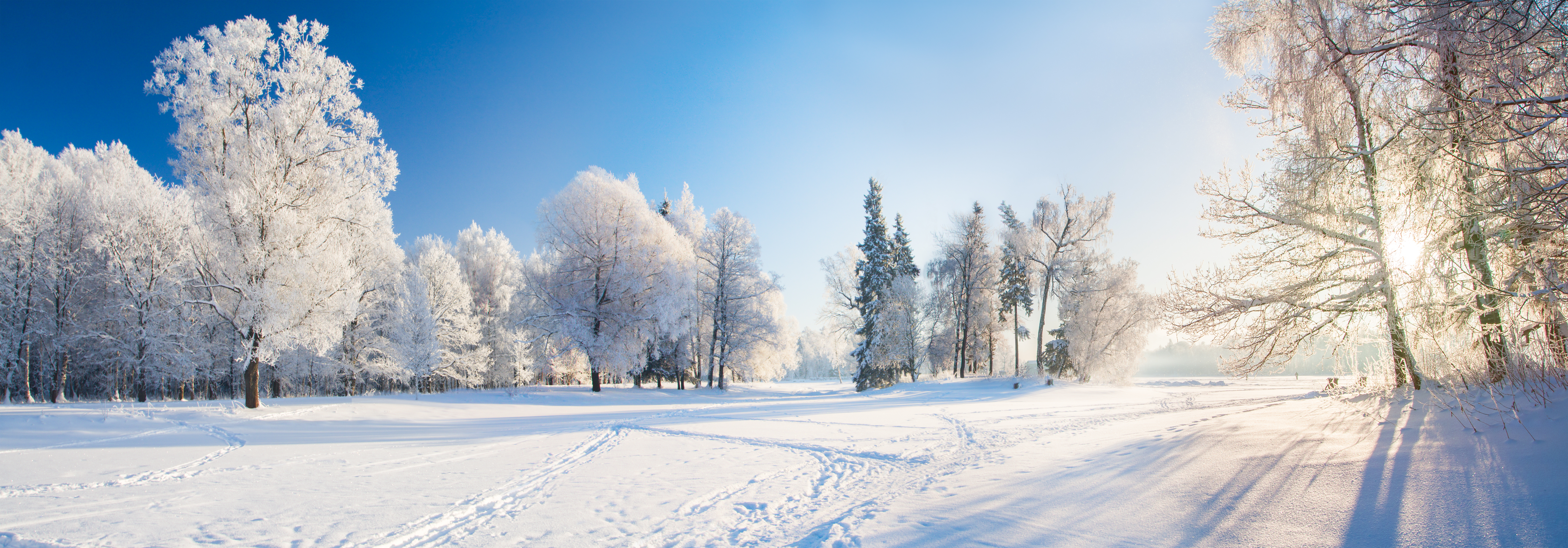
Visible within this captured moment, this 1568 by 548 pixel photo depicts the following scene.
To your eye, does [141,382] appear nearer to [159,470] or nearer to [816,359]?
[159,470]

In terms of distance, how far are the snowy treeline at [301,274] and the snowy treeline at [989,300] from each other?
208 inches

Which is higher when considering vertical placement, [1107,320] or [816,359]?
[1107,320]

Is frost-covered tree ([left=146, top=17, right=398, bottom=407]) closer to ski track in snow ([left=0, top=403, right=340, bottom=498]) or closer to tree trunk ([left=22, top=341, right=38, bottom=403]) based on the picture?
ski track in snow ([left=0, top=403, right=340, bottom=498])

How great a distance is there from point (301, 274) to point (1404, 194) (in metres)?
20.6

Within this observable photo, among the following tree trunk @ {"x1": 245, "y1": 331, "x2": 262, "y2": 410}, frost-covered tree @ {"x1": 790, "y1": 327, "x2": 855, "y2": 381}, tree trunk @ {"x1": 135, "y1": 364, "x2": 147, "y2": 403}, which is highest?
tree trunk @ {"x1": 245, "y1": 331, "x2": 262, "y2": 410}

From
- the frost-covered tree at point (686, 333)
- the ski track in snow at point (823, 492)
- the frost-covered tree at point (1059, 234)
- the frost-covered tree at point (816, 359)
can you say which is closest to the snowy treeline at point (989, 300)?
the frost-covered tree at point (1059, 234)

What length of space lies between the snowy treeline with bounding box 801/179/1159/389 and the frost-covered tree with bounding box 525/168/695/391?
10.7 metres

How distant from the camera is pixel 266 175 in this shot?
13547 mm

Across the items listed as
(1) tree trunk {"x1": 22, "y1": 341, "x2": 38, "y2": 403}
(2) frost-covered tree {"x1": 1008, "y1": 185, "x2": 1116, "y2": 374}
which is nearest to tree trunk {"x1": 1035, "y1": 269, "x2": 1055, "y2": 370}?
(2) frost-covered tree {"x1": 1008, "y1": 185, "x2": 1116, "y2": 374}

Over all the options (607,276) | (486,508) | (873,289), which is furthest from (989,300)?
(486,508)

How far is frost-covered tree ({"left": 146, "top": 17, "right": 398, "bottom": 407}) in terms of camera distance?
13.2m

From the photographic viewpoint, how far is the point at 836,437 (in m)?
9.86

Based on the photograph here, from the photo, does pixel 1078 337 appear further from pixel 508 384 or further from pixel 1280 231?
pixel 508 384

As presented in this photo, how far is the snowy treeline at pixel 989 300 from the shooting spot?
23125mm
